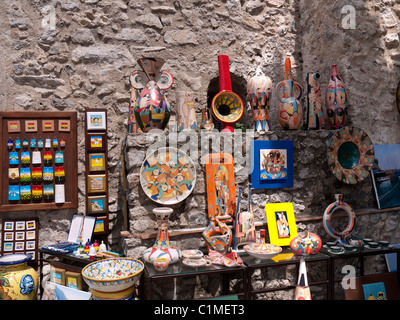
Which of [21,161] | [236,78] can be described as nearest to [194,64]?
[236,78]

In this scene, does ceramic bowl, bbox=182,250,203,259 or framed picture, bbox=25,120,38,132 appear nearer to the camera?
ceramic bowl, bbox=182,250,203,259

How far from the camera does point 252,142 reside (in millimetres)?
2432

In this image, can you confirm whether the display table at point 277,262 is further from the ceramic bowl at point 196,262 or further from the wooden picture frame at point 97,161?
the wooden picture frame at point 97,161

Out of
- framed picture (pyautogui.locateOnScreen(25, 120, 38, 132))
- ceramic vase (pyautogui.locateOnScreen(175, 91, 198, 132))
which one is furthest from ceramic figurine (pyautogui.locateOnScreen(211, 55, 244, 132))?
framed picture (pyautogui.locateOnScreen(25, 120, 38, 132))

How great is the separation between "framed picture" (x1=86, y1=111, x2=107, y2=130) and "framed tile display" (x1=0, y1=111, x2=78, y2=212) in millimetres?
122

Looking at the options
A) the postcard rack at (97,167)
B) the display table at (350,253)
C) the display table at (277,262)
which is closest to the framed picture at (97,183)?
the postcard rack at (97,167)

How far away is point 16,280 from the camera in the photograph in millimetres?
2078

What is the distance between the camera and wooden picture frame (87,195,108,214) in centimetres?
258

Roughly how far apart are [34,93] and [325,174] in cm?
252

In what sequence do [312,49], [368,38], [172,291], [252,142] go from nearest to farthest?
[172,291] < [252,142] < [368,38] < [312,49]

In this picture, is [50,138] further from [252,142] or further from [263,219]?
[263,219]

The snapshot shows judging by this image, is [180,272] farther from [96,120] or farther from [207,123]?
[96,120]

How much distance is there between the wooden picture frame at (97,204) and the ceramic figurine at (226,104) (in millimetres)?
1153

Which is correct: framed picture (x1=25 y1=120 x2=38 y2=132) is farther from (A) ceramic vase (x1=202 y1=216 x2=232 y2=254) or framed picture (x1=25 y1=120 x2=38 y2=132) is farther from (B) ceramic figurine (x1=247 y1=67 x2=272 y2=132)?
(B) ceramic figurine (x1=247 y1=67 x2=272 y2=132)
